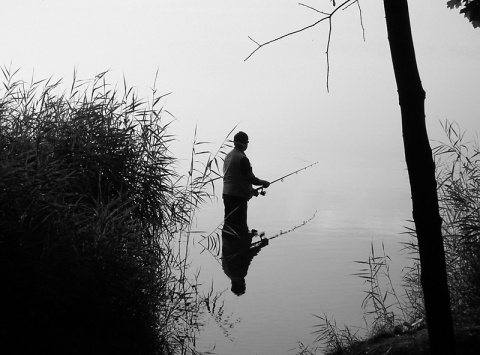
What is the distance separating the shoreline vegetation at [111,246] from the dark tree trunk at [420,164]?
60 cm

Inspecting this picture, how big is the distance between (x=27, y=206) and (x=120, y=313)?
1.15 m

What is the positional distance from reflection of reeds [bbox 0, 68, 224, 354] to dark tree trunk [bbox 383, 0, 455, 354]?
2.48 m

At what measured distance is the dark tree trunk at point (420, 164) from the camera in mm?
4812

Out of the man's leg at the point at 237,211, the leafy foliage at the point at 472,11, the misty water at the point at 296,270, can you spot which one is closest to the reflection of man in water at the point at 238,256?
the misty water at the point at 296,270

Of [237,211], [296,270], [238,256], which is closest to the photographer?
[296,270]

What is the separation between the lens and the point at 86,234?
634 centimetres

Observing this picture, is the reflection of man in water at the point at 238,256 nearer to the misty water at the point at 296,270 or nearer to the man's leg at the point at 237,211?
the misty water at the point at 296,270

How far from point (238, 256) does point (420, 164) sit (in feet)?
24.3

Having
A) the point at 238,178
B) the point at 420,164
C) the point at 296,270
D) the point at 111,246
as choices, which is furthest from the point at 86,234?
the point at 238,178

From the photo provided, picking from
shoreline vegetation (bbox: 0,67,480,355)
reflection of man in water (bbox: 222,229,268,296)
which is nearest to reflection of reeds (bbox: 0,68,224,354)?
shoreline vegetation (bbox: 0,67,480,355)

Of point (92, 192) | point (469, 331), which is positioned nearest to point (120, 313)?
point (92, 192)

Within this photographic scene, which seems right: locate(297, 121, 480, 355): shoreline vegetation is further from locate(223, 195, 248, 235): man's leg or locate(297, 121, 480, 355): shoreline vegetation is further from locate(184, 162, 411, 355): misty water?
locate(223, 195, 248, 235): man's leg

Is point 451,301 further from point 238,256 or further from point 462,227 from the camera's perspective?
point 238,256

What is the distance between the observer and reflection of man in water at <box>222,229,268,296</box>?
1004cm
